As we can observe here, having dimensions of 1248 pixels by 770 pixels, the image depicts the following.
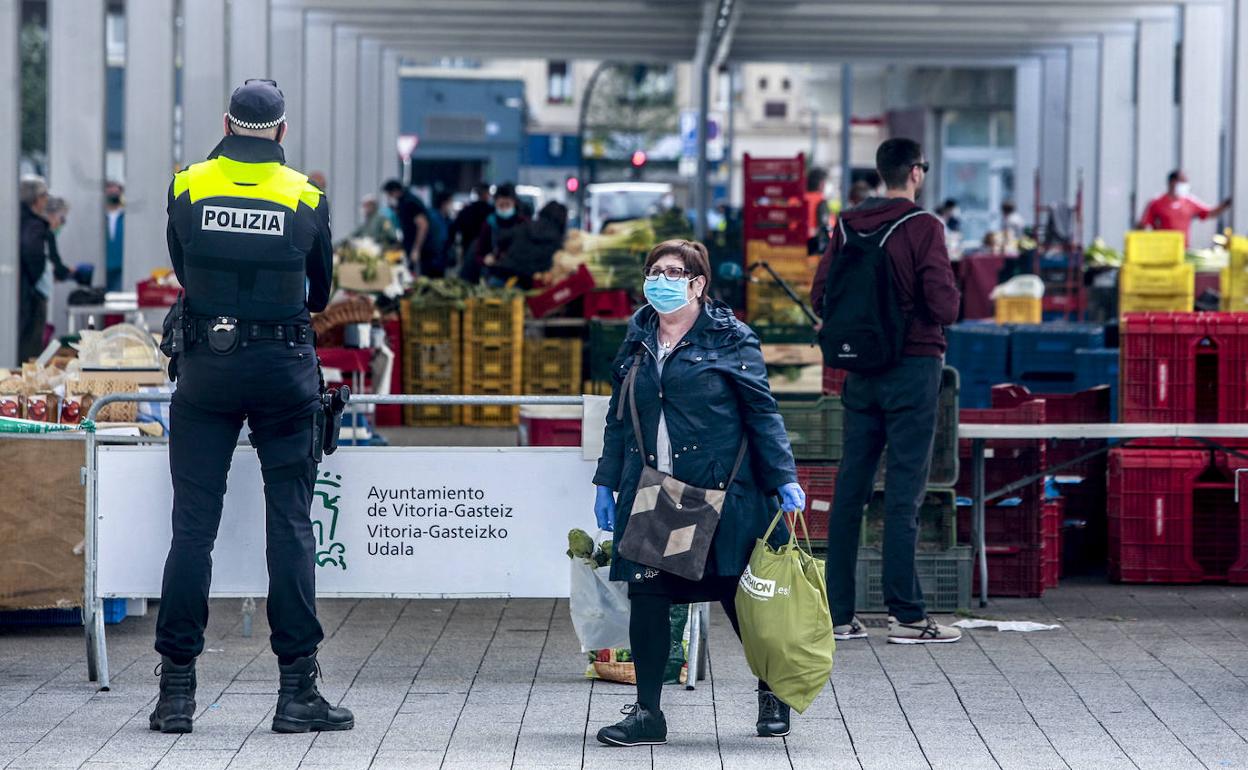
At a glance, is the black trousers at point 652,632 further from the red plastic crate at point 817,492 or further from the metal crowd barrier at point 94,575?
the red plastic crate at point 817,492

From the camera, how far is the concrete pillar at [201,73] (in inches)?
853

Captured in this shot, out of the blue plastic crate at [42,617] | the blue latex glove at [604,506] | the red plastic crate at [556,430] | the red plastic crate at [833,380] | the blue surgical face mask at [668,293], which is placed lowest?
the blue plastic crate at [42,617]

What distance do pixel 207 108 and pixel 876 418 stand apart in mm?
15121

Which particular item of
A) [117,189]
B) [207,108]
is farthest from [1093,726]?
[117,189]

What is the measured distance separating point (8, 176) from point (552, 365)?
4.44m

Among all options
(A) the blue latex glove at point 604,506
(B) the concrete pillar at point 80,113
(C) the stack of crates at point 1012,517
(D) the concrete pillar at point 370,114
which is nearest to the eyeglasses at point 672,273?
(A) the blue latex glove at point 604,506

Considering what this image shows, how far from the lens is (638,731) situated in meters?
6.29

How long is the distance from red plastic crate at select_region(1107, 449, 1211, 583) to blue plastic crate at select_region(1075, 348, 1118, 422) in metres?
1.50

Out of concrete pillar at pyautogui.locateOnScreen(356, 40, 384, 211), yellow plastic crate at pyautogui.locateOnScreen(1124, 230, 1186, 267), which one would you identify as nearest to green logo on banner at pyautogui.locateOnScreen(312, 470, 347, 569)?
yellow plastic crate at pyautogui.locateOnScreen(1124, 230, 1186, 267)

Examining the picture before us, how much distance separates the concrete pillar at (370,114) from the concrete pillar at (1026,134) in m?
13.5

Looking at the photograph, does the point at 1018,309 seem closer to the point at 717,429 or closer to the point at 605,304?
the point at 605,304

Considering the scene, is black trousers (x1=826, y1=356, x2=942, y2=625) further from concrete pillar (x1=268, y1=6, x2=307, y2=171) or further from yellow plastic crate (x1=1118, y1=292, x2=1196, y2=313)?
concrete pillar (x1=268, y1=6, x2=307, y2=171)

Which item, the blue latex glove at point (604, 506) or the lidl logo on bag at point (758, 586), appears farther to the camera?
the blue latex glove at point (604, 506)

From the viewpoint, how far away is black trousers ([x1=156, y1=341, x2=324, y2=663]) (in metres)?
6.43
